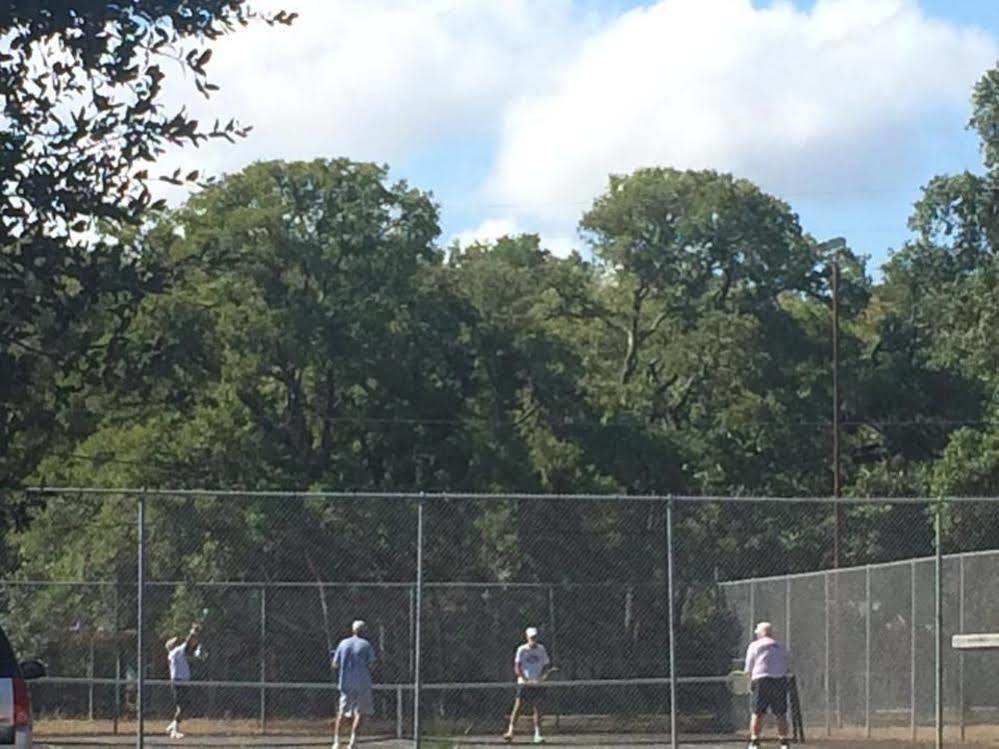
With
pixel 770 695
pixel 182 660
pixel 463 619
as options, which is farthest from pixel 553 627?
pixel 182 660

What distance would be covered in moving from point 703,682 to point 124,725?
6485 millimetres

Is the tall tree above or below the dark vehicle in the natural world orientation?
above

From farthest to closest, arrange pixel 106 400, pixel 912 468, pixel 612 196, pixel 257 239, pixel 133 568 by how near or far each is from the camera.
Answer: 1. pixel 612 196
2. pixel 912 468
3. pixel 257 239
4. pixel 133 568
5. pixel 106 400

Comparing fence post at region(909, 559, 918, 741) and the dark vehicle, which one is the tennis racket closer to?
fence post at region(909, 559, 918, 741)

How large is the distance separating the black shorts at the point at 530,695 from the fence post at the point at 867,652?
3.98m

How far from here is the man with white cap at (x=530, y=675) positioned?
825 inches

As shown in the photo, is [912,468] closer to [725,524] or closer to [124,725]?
[725,524]

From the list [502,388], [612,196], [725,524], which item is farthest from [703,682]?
[612,196]

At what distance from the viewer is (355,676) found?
67.8 ft

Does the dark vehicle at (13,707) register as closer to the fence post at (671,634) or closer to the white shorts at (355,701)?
the fence post at (671,634)

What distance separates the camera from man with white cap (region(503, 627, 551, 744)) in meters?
21.0

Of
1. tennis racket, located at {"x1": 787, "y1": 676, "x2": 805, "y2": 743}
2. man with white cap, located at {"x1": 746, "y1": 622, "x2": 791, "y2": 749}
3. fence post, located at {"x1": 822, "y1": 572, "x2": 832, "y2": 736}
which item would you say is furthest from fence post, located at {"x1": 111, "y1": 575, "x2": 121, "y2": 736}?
fence post, located at {"x1": 822, "y1": 572, "x2": 832, "y2": 736}

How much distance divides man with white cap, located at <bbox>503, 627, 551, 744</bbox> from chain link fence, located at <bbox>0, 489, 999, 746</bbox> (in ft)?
0.83

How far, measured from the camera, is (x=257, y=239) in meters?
48.2
